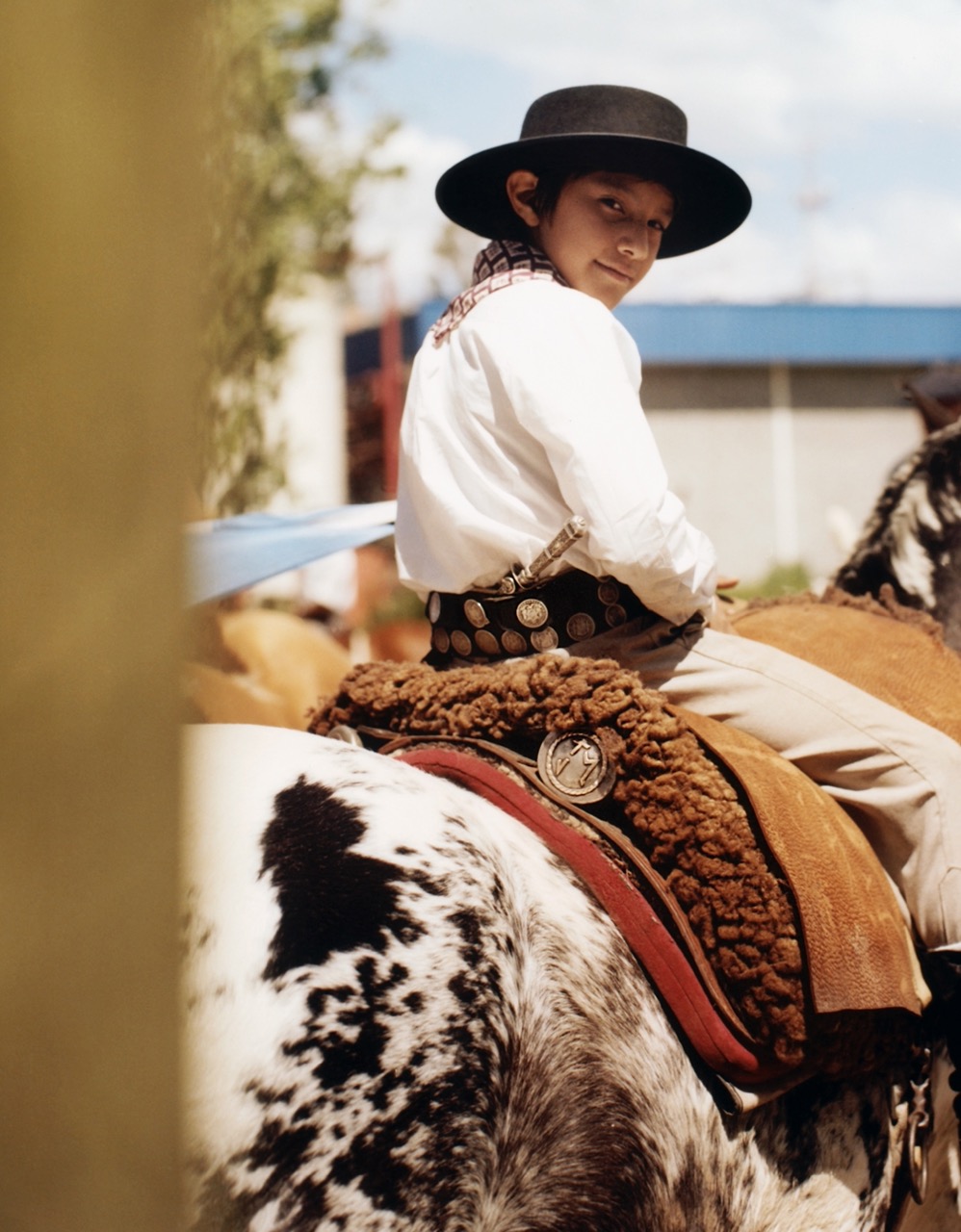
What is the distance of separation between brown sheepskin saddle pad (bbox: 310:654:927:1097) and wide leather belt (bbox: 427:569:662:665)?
0.13 metres

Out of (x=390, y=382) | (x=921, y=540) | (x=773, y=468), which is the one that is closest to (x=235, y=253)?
(x=921, y=540)

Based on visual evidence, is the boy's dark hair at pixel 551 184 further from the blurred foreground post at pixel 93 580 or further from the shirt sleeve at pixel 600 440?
the blurred foreground post at pixel 93 580

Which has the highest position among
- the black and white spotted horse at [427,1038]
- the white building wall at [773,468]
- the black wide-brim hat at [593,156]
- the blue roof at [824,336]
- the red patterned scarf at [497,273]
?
the blue roof at [824,336]

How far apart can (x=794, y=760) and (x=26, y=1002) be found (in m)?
1.84

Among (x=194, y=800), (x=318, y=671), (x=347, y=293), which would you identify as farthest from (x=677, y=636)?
(x=347, y=293)

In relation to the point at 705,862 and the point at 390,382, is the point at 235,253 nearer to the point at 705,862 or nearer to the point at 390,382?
the point at 705,862

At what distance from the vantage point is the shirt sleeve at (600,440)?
75.7 inches

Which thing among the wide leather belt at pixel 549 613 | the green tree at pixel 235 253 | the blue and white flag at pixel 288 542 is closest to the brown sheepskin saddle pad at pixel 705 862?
the wide leather belt at pixel 549 613

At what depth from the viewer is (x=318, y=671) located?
23.2ft

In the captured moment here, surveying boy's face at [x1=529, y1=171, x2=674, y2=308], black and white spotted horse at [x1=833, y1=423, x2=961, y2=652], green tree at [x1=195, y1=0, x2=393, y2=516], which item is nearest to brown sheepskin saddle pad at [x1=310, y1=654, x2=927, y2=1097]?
green tree at [x1=195, y1=0, x2=393, y2=516]

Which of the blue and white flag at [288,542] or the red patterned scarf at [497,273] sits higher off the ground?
the red patterned scarf at [497,273]

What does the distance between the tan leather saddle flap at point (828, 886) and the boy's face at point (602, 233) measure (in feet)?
2.54

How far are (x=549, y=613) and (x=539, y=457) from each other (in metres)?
0.25

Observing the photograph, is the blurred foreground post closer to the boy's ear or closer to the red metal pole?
the boy's ear
